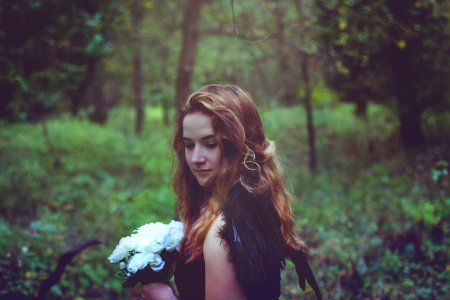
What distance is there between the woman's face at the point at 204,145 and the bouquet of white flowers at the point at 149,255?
0.35 m

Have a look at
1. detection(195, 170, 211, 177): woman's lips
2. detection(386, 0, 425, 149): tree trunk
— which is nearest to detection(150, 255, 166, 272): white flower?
detection(195, 170, 211, 177): woman's lips

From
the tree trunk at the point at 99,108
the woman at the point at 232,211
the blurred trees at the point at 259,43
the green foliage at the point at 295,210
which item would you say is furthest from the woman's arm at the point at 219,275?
the tree trunk at the point at 99,108

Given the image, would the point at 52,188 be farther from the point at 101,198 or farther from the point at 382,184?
the point at 382,184

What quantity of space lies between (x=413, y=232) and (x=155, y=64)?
15675 mm

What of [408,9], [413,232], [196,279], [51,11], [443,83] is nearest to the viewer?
[196,279]

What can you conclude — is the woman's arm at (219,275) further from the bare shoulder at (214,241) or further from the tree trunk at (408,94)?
the tree trunk at (408,94)

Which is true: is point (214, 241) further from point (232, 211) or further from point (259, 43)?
point (259, 43)

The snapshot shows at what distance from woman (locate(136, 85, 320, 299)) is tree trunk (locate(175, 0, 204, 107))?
6.86 metres

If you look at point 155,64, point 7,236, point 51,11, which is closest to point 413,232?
point 7,236

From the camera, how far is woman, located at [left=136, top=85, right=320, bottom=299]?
2.03 metres

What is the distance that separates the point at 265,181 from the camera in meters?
2.28

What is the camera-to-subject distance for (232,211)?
83.2 inches

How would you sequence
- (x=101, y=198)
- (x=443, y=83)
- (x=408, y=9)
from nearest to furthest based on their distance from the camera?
1. (x=408, y=9)
2. (x=101, y=198)
3. (x=443, y=83)

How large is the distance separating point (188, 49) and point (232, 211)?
7849 millimetres
